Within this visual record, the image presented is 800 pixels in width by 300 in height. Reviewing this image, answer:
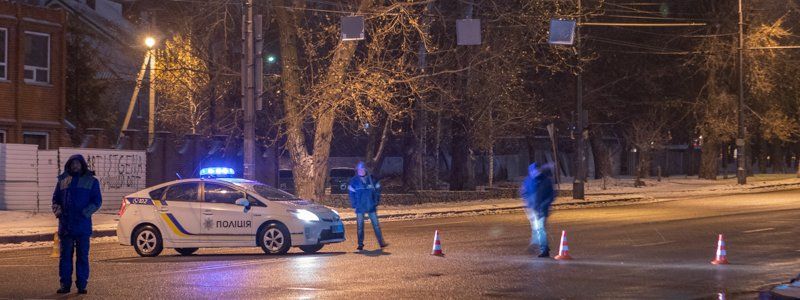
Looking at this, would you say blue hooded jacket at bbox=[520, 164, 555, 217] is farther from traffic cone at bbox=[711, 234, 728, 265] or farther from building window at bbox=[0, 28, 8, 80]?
building window at bbox=[0, 28, 8, 80]

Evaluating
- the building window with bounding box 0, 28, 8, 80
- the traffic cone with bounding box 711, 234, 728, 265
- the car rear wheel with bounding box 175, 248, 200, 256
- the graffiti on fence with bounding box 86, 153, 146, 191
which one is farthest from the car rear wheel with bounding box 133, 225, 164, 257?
the building window with bounding box 0, 28, 8, 80

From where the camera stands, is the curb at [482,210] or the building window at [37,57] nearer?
the curb at [482,210]

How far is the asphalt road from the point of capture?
41.0 feet

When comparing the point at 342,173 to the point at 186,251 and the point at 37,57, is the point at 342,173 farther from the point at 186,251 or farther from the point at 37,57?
the point at 186,251

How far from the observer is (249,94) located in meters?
26.9

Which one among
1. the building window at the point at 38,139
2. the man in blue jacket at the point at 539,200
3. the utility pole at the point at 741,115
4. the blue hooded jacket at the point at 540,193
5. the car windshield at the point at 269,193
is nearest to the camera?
the man in blue jacket at the point at 539,200

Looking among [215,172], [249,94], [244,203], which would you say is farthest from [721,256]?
[215,172]

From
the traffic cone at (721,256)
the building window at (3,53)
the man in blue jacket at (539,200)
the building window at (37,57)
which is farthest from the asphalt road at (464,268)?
the building window at (37,57)

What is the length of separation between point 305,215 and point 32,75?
19874 mm

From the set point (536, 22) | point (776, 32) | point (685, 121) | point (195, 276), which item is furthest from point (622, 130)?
point (195, 276)

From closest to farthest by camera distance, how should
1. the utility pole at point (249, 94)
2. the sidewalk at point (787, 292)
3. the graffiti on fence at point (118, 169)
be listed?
the sidewalk at point (787, 292)
the utility pole at point (249, 94)
the graffiti on fence at point (118, 169)

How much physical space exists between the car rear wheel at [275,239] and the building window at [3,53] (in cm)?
1871

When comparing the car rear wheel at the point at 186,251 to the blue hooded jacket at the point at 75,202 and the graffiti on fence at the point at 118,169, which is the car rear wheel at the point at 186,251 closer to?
the blue hooded jacket at the point at 75,202

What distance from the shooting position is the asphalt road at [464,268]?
1249 cm
